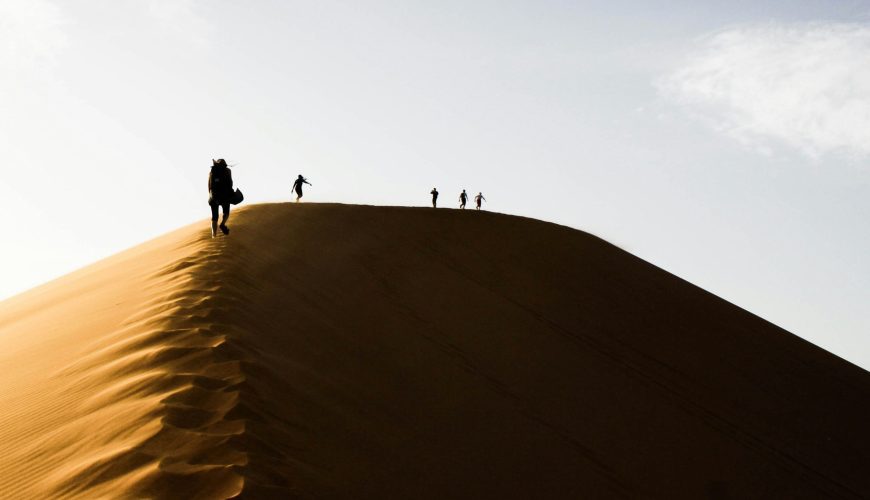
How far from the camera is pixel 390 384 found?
21.7 ft

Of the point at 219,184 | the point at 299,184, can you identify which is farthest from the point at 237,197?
the point at 299,184

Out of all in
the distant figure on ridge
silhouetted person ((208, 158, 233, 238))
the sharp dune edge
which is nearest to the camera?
the sharp dune edge

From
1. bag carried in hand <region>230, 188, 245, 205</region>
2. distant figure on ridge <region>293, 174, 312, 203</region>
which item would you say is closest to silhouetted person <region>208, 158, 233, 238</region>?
bag carried in hand <region>230, 188, 245, 205</region>

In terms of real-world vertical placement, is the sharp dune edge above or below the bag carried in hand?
below

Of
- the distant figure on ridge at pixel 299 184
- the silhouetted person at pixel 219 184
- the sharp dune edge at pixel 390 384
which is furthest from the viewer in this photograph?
the distant figure on ridge at pixel 299 184

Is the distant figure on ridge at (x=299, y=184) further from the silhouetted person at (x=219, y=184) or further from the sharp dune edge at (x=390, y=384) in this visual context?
the silhouetted person at (x=219, y=184)

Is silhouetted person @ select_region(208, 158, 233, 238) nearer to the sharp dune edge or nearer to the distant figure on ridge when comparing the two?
the sharp dune edge

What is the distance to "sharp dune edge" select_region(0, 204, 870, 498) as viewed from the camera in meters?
4.08

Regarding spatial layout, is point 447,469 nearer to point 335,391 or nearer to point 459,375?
point 335,391

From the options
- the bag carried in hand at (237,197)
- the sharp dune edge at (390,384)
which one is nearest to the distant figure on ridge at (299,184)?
the sharp dune edge at (390,384)

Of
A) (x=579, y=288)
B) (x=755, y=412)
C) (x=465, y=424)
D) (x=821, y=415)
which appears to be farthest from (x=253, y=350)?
(x=579, y=288)

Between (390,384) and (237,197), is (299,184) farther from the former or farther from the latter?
(390,384)

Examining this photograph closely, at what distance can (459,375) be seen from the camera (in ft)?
26.4

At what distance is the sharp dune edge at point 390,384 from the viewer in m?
4.08
